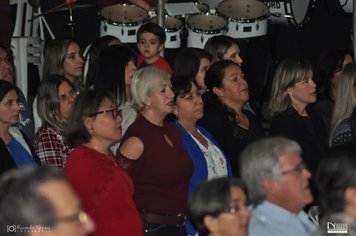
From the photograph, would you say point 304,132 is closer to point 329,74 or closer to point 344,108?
point 344,108

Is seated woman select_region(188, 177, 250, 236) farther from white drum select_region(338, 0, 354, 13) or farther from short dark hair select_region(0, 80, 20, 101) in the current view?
white drum select_region(338, 0, 354, 13)

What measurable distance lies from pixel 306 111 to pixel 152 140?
1.48 meters

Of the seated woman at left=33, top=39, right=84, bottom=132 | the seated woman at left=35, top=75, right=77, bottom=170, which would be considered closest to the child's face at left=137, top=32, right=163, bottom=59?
the seated woman at left=33, top=39, right=84, bottom=132

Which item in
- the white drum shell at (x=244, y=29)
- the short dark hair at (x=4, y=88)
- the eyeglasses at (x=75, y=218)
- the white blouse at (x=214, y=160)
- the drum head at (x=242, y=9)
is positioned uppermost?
the eyeglasses at (x=75, y=218)

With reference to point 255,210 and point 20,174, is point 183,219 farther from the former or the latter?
point 20,174

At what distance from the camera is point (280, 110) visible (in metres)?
7.47

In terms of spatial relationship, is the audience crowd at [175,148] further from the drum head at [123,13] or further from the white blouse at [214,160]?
the drum head at [123,13]

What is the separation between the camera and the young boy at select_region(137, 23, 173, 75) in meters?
9.02

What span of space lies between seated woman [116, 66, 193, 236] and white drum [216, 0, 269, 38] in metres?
4.20

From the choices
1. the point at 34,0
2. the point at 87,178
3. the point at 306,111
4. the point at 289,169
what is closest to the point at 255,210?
the point at 289,169

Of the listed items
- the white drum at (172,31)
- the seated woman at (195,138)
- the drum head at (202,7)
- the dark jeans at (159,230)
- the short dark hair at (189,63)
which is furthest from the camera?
the drum head at (202,7)

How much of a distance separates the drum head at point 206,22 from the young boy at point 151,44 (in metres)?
1.48

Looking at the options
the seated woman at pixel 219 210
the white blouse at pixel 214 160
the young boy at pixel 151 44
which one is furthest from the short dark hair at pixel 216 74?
the seated woman at pixel 219 210

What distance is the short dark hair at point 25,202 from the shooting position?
Result: 12.0ft
